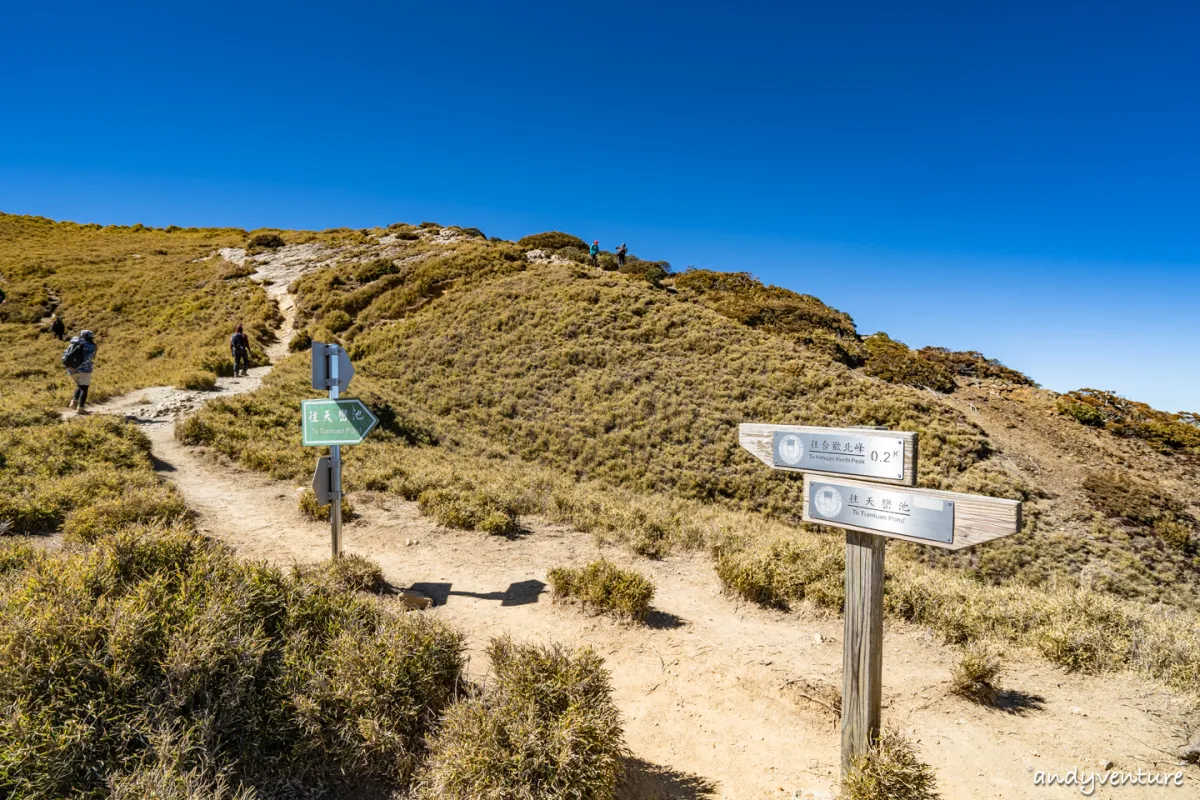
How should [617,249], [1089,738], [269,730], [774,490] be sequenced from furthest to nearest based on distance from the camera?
[617,249] → [774,490] → [1089,738] → [269,730]

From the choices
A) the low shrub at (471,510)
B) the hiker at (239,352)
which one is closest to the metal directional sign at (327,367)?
the low shrub at (471,510)

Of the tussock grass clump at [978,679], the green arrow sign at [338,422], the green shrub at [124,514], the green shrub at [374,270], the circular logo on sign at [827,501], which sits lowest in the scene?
the tussock grass clump at [978,679]

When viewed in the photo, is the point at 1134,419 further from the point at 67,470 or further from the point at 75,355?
the point at 75,355

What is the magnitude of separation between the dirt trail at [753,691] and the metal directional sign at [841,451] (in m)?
2.22

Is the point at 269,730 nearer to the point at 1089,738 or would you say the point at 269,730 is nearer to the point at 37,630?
the point at 37,630

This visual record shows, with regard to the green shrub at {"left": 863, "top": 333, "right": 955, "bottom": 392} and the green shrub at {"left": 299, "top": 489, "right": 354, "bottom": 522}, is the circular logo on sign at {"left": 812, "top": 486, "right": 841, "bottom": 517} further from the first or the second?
the green shrub at {"left": 863, "top": 333, "right": 955, "bottom": 392}

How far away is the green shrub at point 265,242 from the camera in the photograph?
42.4 m

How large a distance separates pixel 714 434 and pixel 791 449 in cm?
1392

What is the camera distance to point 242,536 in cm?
806

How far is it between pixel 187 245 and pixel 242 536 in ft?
162

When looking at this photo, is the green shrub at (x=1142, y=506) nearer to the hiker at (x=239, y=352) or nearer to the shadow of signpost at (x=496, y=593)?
the shadow of signpost at (x=496, y=593)

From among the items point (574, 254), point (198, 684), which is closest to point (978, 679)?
point (198, 684)

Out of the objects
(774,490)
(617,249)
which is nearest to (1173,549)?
(774,490)

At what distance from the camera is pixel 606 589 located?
630 cm
